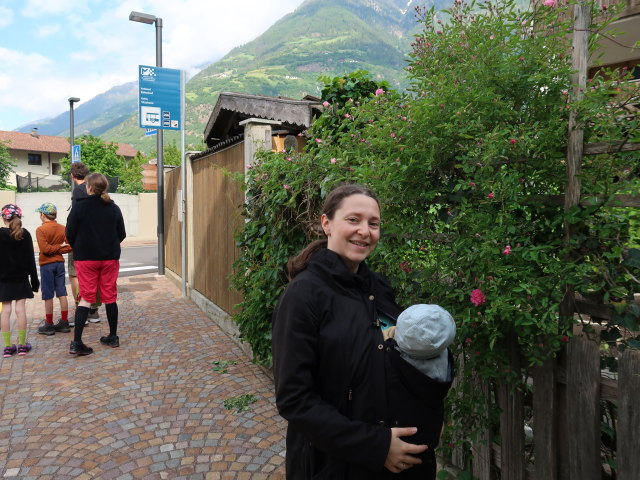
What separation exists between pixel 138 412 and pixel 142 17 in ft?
36.2

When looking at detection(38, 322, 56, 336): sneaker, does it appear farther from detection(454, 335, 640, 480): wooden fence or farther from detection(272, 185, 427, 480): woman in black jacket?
detection(454, 335, 640, 480): wooden fence

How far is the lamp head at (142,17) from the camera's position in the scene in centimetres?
1201

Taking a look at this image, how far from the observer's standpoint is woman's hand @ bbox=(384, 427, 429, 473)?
154 centimetres

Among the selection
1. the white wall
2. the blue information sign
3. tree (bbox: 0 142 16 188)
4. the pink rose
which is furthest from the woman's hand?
tree (bbox: 0 142 16 188)

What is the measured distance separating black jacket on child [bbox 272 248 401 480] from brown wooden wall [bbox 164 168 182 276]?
28.9ft

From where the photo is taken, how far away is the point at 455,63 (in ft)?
6.88

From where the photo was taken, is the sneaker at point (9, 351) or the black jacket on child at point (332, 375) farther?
the sneaker at point (9, 351)

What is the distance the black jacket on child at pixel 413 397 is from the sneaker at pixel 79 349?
15.9 feet

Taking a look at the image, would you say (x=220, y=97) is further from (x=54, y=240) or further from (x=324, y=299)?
(x=324, y=299)

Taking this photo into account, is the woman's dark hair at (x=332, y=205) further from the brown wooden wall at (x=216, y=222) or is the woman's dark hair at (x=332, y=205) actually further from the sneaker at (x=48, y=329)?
the sneaker at (x=48, y=329)

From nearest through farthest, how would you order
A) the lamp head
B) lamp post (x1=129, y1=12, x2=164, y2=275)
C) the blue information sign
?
the blue information sign → lamp post (x1=129, y1=12, x2=164, y2=275) → the lamp head

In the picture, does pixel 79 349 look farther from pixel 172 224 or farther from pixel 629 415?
pixel 172 224

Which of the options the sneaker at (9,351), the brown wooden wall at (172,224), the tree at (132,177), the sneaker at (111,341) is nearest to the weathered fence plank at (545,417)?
the sneaker at (111,341)

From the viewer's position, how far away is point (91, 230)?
18.0 feet
